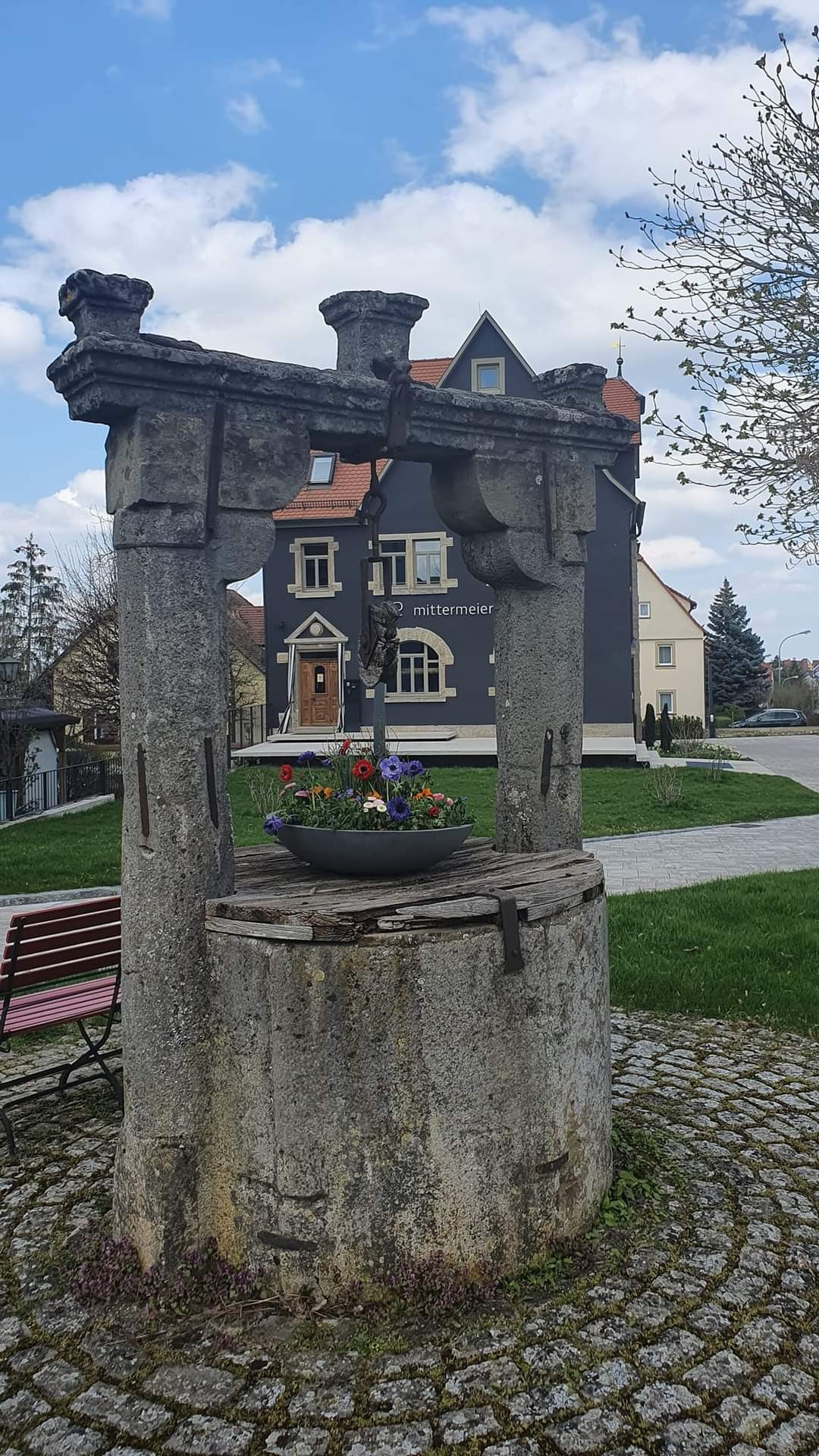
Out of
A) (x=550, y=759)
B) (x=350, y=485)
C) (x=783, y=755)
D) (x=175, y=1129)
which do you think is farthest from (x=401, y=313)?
(x=783, y=755)

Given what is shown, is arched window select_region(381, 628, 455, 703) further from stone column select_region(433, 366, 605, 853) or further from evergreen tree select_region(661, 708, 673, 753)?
stone column select_region(433, 366, 605, 853)

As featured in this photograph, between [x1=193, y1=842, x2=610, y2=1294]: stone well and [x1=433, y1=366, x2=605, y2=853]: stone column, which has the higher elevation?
[x1=433, y1=366, x2=605, y2=853]: stone column

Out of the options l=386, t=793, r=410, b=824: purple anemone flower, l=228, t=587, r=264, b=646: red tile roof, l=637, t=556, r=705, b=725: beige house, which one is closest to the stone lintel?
l=386, t=793, r=410, b=824: purple anemone flower

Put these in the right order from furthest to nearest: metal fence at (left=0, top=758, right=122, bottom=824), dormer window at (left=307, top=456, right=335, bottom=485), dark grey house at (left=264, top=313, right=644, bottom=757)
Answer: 1. dormer window at (left=307, top=456, right=335, bottom=485)
2. dark grey house at (left=264, top=313, right=644, bottom=757)
3. metal fence at (left=0, top=758, right=122, bottom=824)

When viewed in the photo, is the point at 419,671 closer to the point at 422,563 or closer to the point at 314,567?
the point at 422,563

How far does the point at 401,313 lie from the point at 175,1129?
3.24m

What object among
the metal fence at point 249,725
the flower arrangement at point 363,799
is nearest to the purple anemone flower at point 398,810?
the flower arrangement at point 363,799

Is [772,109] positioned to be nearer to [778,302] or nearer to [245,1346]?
[778,302]

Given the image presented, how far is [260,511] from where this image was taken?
4027 millimetres

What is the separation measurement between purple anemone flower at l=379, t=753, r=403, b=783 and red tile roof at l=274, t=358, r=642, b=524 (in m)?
24.6

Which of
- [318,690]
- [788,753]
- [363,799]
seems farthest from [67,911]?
[788,753]

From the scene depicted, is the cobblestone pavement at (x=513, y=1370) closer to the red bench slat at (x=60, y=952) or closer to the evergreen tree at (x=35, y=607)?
the red bench slat at (x=60, y=952)

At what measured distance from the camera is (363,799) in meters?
4.19

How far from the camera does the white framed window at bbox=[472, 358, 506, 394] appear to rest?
28578mm
